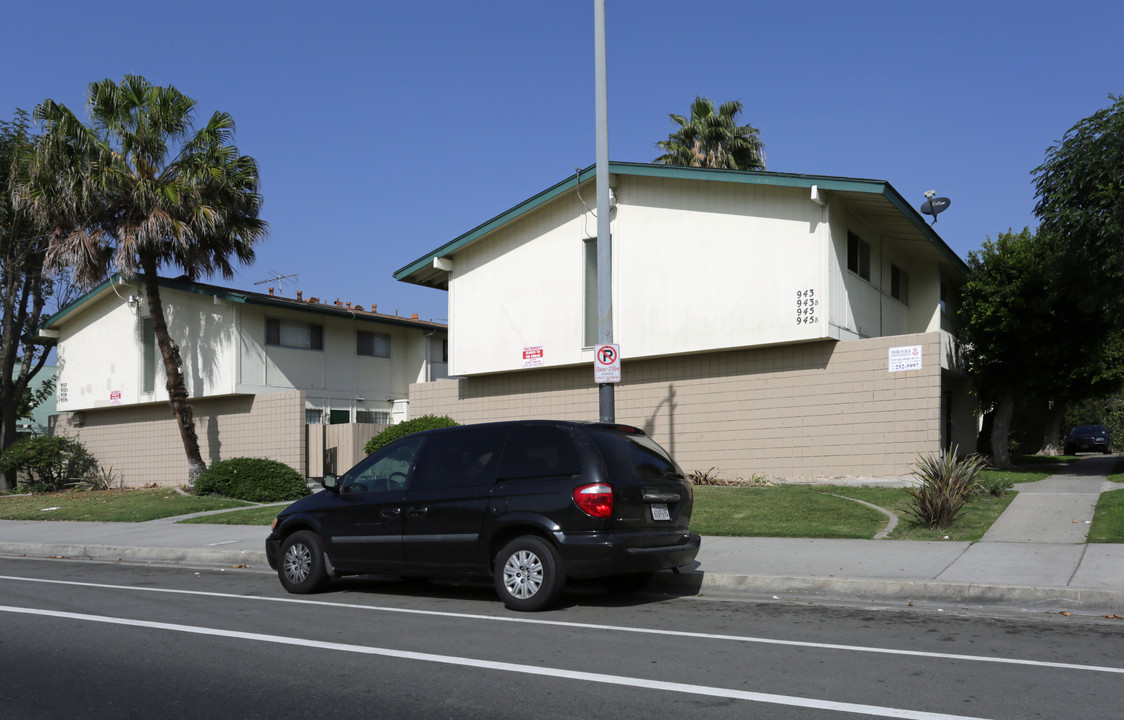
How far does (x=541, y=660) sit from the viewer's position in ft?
22.2

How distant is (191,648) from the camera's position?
729cm

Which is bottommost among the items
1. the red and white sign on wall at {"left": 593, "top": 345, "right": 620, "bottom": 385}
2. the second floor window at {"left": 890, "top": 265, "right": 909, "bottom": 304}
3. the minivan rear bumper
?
the minivan rear bumper

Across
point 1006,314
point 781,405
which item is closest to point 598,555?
point 781,405

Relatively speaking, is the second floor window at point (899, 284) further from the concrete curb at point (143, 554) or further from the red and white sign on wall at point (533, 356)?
the concrete curb at point (143, 554)

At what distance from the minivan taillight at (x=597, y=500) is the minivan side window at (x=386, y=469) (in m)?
2.14

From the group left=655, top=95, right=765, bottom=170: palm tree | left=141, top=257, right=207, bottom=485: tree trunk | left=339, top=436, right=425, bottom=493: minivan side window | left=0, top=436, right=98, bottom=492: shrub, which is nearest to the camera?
left=339, top=436, right=425, bottom=493: minivan side window

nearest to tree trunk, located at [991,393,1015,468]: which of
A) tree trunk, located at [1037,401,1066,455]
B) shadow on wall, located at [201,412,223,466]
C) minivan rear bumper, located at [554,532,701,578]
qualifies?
tree trunk, located at [1037,401,1066,455]

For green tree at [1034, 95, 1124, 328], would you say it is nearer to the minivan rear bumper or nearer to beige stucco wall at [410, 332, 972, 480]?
beige stucco wall at [410, 332, 972, 480]

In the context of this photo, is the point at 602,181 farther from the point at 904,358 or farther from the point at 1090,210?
the point at 1090,210

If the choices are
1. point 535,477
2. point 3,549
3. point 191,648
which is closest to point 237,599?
point 191,648

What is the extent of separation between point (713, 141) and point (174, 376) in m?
19.0

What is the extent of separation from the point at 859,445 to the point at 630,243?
20.3 feet

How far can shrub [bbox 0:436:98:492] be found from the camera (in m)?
27.9

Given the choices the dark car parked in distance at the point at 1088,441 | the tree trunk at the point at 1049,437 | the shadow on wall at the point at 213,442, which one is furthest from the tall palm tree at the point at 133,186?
the dark car parked in distance at the point at 1088,441
